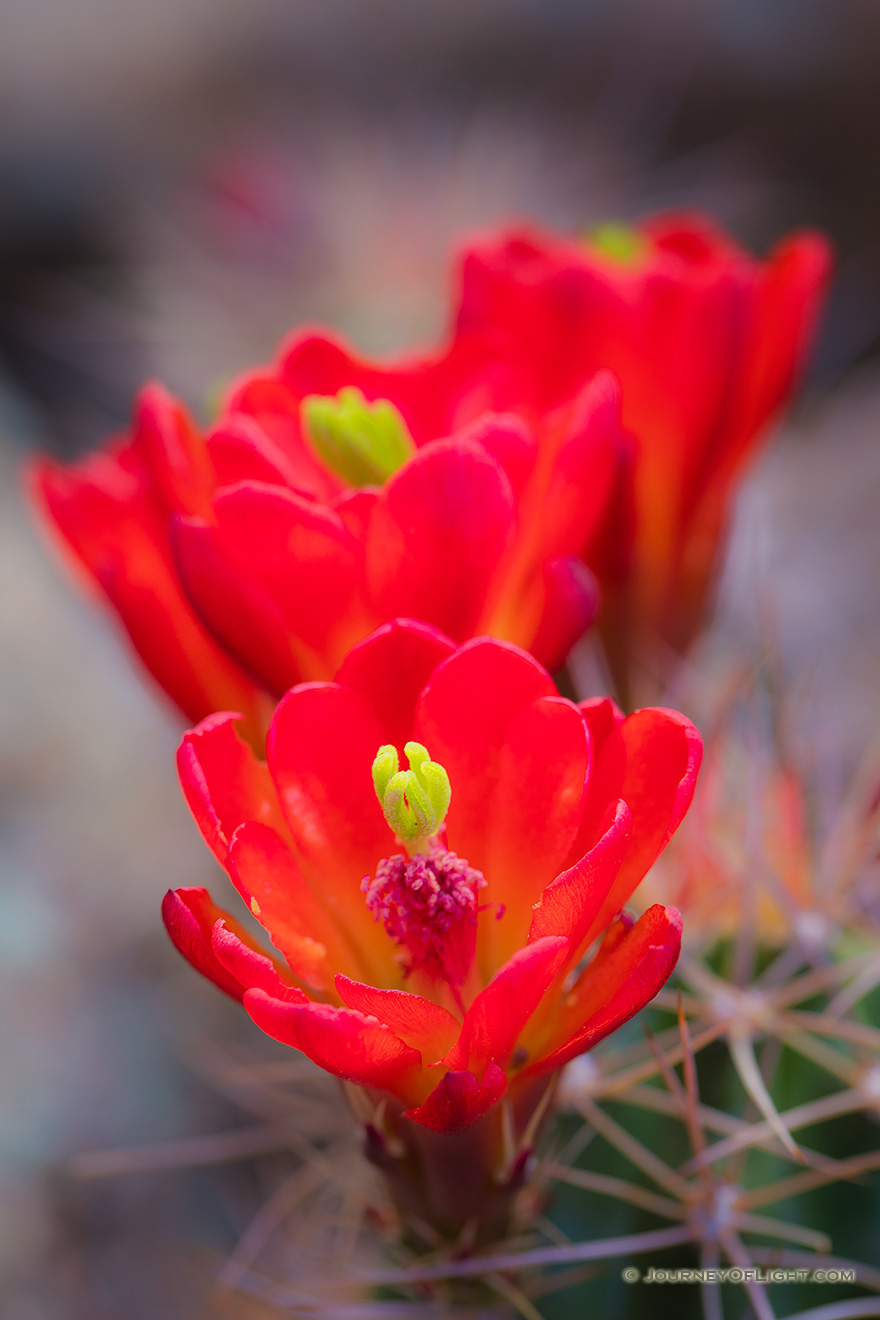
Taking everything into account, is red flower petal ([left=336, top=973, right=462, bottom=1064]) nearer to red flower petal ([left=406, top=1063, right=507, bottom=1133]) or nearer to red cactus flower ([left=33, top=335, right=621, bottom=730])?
red flower petal ([left=406, top=1063, right=507, bottom=1133])

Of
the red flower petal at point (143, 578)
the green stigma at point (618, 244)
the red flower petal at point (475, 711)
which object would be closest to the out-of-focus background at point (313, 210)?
the green stigma at point (618, 244)

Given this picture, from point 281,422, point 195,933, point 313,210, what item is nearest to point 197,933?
point 195,933

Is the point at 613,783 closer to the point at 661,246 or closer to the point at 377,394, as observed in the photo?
the point at 377,394

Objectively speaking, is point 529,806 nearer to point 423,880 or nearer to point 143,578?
point 423,880

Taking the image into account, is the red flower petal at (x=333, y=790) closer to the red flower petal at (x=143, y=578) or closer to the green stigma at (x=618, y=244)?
the red flower petal at (x=143, y=578)

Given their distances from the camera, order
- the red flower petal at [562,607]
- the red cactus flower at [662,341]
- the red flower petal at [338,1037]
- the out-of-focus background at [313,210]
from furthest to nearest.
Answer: the out-of-focus background at [313,210] → the red cactus flower at [662,341] → the red flower petal at [562,607] → the red flower petal at [338,1037]

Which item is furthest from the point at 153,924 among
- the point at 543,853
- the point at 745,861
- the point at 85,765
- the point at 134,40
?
the point at 134,40
